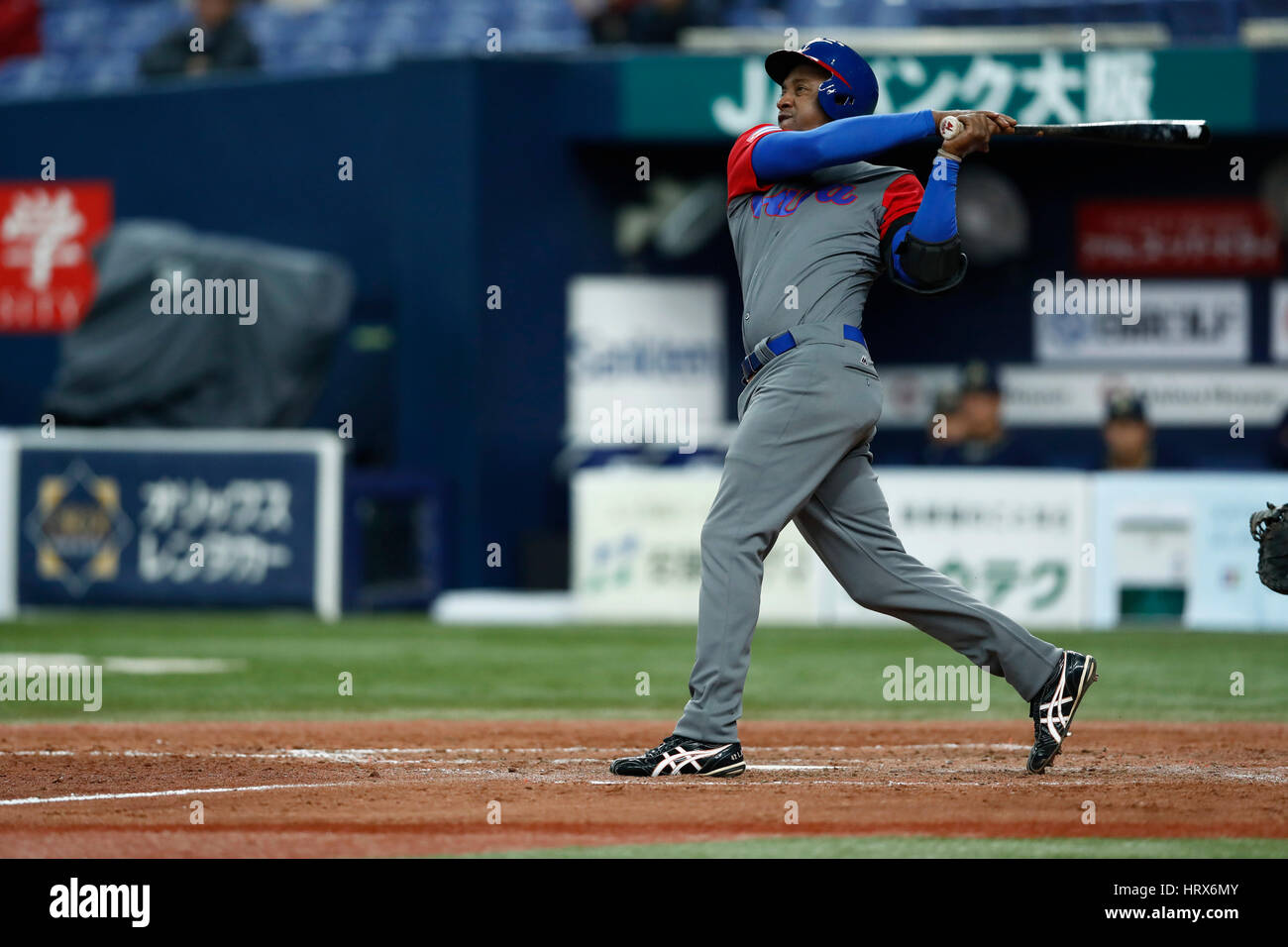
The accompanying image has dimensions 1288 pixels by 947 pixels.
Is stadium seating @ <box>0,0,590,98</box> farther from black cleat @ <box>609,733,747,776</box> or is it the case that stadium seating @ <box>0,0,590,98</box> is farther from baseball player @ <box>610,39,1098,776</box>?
black cleat @ <box>609,733,747,776</box>

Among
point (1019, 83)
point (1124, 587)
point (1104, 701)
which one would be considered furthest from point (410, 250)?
Answer: point (1104, 701)

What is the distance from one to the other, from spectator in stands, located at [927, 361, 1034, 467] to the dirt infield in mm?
5826

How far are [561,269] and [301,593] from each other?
382 cm

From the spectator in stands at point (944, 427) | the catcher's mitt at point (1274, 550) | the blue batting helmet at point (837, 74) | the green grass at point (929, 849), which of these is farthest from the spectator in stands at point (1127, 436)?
the green grass at point (929, 849)

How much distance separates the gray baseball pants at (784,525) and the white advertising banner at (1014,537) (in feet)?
24.0

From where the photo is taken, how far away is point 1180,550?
1322cm

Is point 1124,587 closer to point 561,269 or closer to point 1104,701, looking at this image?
point 1104,701

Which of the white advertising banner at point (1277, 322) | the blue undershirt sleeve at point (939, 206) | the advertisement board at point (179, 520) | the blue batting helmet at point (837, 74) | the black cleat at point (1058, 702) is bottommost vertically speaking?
the black cleat at point (1058, 702)

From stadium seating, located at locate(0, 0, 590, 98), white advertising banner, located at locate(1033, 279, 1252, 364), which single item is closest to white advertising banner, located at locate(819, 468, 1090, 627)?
white advertising banner, located at locate(1033, 279, 1252, 364)

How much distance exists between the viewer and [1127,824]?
5133 millimetres

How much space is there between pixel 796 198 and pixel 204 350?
33.0ft

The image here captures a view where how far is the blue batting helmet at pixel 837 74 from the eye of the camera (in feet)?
19.8

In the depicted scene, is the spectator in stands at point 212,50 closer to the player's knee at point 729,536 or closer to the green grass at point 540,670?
the green grass at point 540,670

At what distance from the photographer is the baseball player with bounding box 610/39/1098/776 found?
18.9ft
